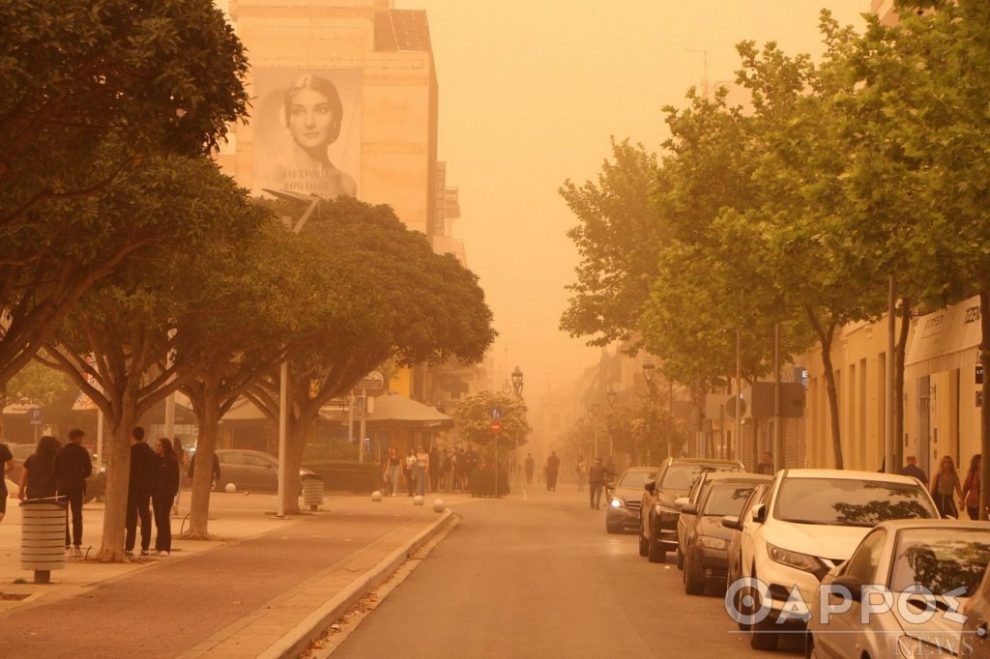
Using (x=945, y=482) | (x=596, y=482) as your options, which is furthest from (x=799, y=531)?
(x=596, y=482)

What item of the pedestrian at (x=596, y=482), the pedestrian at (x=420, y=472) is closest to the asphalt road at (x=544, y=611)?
the pedestrian at (x=596, y=482)

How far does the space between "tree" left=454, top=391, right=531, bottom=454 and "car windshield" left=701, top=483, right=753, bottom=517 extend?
Answer: 53847mm

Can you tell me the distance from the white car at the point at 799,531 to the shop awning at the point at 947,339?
7002 mm

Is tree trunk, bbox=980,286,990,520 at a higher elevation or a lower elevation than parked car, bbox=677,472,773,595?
higher

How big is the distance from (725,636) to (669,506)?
10.8 m

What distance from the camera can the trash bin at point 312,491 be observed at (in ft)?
143

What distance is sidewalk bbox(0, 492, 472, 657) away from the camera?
14320 millimetres

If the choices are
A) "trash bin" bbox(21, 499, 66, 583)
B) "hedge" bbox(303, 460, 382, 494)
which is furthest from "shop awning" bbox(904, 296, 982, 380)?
"hedge" bbox(303, 460, 382, 494)

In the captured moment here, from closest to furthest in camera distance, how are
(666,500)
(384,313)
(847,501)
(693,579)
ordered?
(847,501)
(693,579)
(666,500)
(384,313)

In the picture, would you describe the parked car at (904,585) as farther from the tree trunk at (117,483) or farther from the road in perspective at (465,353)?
the tree trunk at (117,483)

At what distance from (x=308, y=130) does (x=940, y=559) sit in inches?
4126

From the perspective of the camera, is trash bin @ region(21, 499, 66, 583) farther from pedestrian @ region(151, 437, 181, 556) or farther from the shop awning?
the shop awning

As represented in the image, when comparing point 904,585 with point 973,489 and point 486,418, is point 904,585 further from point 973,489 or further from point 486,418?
point 486,418

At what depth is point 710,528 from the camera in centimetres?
2094
